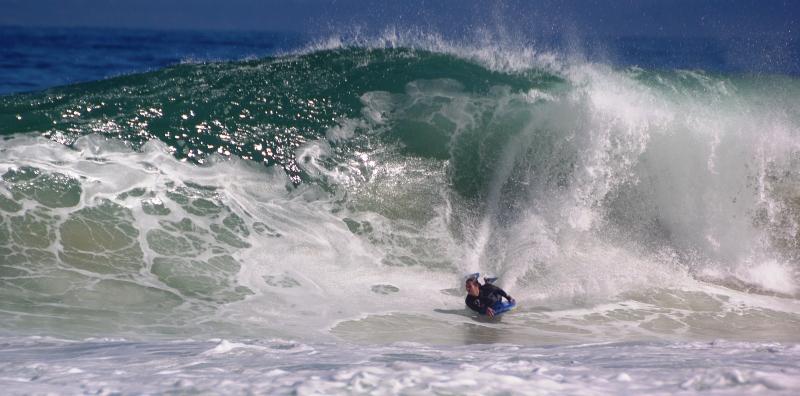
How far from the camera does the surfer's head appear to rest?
7379 millimetres

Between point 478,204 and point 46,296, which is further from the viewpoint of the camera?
point 478,204

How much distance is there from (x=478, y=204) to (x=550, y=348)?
4.40 m

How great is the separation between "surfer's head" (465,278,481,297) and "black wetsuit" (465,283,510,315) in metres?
0.03

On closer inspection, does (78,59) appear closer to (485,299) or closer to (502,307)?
(485,299)

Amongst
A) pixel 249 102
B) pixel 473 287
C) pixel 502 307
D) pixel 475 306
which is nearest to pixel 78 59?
pixel 249 102

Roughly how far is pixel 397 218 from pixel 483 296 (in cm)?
240

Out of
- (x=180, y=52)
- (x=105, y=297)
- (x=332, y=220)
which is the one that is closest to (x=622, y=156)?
(x=332, y=220)

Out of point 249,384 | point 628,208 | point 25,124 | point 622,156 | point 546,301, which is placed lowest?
point 249,384

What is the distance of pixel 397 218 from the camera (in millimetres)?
9445

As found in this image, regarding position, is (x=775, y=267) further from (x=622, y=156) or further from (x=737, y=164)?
(x=622, y=156)

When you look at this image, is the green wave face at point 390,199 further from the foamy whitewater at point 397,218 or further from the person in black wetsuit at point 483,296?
the person in black wetsuit at point 483,296

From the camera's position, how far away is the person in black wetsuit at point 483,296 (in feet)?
23.9

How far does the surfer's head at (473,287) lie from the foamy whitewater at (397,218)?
0.26 metres

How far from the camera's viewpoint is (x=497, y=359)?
4.75 m
